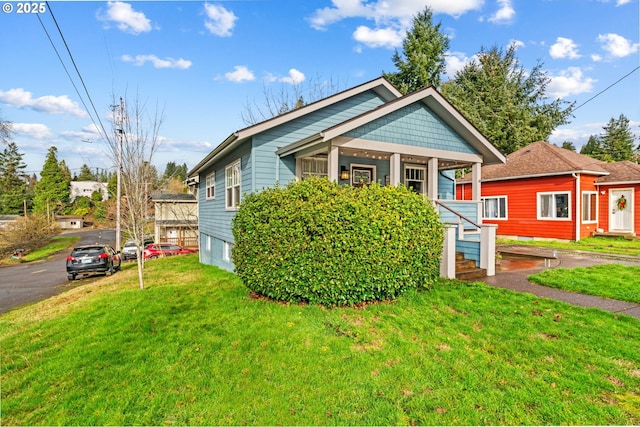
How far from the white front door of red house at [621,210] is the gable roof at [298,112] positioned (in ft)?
45.1

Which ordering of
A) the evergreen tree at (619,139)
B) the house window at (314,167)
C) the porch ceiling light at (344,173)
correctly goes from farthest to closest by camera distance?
the evergreen tree at (619,139)
the porch ceiling light at (344,173)
the house window at (314,167)

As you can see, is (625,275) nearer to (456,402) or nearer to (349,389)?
(456,402)

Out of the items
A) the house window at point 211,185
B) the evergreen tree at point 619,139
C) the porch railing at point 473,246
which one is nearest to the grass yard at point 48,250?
the house window at point 211,185

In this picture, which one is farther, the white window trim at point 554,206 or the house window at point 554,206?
the house window at point 554,206

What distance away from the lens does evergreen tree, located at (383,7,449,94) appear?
2992cm

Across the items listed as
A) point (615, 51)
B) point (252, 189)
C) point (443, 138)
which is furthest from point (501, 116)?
point (252, 189)

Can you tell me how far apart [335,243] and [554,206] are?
16.3 m

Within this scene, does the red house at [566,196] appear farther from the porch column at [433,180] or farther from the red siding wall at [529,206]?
the porch column at [433,180]

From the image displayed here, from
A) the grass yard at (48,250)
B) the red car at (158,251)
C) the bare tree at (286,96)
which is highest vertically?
the bare tree at (286,96)

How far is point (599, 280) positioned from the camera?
7336mm

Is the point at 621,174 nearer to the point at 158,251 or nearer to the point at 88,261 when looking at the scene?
the point at 88,261

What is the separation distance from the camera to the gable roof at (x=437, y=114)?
7754 millimetres

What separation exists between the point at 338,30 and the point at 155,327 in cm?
1516

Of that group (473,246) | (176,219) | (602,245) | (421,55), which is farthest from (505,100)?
(176,219)
